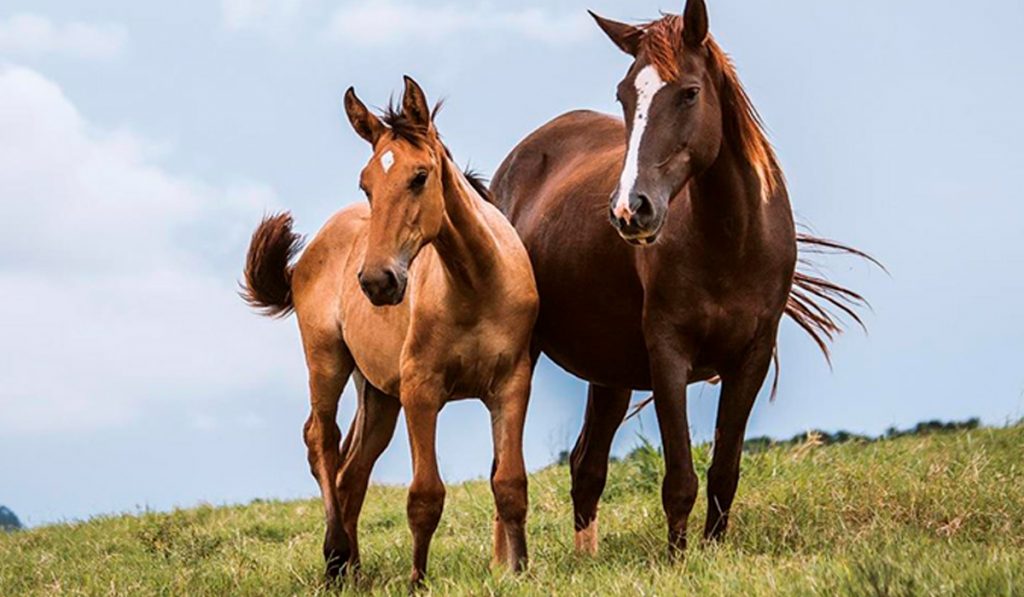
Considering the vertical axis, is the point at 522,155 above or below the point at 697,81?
above

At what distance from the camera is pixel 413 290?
6.38 m

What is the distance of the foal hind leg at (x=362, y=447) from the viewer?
23.8 ft

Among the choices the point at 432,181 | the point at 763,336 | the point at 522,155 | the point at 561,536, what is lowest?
the point at 561,536

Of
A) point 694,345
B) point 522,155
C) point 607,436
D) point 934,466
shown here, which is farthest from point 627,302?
point 934,466

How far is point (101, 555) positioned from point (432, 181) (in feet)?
16.4

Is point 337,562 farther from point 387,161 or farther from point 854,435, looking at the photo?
point 854,435

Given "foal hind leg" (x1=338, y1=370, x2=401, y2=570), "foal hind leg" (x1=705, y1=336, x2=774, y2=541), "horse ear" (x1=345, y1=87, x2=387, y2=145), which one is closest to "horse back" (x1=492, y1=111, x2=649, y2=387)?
"foal hind leg" (x1=705, y1=336, x2=774, y2=541)

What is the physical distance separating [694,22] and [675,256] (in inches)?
38.5

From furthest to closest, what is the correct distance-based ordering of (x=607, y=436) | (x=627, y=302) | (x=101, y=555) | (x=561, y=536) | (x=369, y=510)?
(x=369, y=510)
(x=101, y=555)
(x=561, y=536)
(x=607, y=436)
(x=627, y=302)

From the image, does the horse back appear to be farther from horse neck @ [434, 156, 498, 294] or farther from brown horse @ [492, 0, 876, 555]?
horse neck @ [434, 156, 498, 294]

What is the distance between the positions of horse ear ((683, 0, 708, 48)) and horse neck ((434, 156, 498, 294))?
3.64 feet

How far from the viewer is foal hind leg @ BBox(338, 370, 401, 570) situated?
23.8 ft

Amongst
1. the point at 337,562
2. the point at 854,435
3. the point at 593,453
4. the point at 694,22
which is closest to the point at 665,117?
the point at 694,22

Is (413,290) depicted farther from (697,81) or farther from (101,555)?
(101,555)
